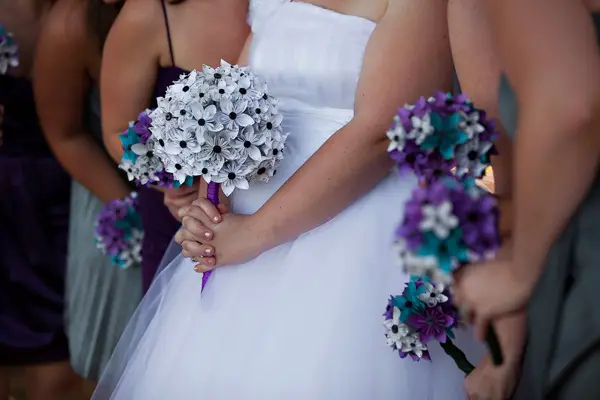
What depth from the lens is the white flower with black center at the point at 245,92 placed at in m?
0.98

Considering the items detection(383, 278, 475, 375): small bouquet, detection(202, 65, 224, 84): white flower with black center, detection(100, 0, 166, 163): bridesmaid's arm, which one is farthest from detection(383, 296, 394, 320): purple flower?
detection(100, 0, 166, 163): bridesmaid's arm

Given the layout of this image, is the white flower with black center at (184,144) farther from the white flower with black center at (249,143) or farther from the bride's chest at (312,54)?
the bride's chest at (312,54)

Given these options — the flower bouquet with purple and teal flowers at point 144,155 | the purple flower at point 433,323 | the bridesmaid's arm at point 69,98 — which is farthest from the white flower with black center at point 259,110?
the bridesmaid's arm at point 69,98

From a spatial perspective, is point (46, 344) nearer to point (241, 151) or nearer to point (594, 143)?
point (241, 151)

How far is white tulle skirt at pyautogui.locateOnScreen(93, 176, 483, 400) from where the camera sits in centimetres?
96

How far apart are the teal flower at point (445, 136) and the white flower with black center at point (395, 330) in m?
0.25

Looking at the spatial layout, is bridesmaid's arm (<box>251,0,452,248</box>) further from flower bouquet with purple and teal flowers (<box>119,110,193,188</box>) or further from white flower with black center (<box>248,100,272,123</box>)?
flower bouquet with purple and teal flowers (<box>119,110,193,188</box>)

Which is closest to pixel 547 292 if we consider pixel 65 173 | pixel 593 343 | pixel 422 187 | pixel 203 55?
pixel 593 343

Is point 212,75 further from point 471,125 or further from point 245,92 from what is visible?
point 471,125

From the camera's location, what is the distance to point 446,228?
679 mm

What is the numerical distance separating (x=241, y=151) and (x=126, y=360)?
51 cm

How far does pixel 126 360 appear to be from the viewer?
50.9 inches

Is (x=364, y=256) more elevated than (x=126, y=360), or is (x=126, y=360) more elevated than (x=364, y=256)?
(x=364, y=256)

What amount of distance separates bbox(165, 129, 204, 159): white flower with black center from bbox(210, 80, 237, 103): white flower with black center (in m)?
0.05
